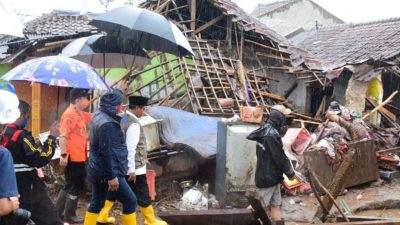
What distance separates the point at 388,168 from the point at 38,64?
809 cm

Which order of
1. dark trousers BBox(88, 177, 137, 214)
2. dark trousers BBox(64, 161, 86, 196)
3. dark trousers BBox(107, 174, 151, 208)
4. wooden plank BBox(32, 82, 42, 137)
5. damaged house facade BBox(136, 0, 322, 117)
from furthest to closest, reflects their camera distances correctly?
damaged house facade BBox(136, 0, 322, 117), wooden plank BBox(32, 82, 42, 137), dark trousers BBox(64, 161, 86, 196), dark trousers BBox(107, 174, 151, 208), dark trousers BBox(88, 177, 137, 214)

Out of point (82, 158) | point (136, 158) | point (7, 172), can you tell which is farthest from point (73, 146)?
point (7, 172)

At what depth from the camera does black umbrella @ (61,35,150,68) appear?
22.2 ft

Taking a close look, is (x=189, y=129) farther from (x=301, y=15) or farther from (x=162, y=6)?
(x=301, y=15)

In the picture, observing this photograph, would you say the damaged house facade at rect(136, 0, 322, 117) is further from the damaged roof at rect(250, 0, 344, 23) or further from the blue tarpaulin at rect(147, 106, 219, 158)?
the damaged roof at rect(250, 0, 344, 23)

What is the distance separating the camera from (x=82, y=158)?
18.2 feet

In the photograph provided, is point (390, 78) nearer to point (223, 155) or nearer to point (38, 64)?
point (223, 155)

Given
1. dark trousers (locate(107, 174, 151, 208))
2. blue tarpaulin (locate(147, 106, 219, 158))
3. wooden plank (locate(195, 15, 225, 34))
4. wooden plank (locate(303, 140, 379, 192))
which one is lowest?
wooden plank (locate(303, 140, 379, 192))

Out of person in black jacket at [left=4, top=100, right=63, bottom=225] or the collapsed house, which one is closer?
person in black jacket at [left=4, top=100, right=63, bottom=225]

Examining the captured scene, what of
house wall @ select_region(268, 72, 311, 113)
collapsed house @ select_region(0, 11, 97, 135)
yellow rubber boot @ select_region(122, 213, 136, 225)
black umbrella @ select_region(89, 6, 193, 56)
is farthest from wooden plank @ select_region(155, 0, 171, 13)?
yellow rubber boot @ select_region(122, 213, 136, 225)

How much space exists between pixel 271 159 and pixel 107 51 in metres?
3.33

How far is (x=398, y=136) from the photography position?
11469 millimetres

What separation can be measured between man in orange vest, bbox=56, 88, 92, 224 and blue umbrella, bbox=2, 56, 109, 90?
31 cm

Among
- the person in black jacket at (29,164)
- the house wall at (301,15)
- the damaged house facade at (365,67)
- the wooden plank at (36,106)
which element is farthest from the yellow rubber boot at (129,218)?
the house wall at (301,15)
